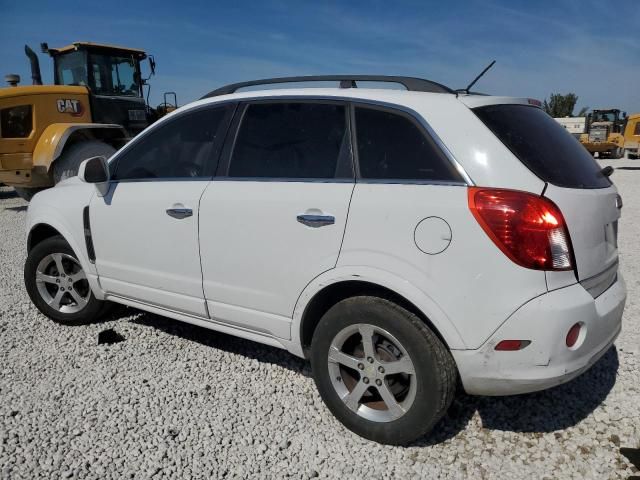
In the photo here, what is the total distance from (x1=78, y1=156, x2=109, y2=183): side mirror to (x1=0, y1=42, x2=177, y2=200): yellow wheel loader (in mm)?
5791

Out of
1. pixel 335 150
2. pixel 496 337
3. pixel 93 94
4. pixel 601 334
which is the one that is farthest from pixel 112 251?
pixel 93 94

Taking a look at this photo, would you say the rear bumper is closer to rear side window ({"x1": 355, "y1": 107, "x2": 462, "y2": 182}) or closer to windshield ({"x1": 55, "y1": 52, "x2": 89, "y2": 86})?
rear side window ({"x1": 355, "y1": 107, "x2": 462, "y2": 182})

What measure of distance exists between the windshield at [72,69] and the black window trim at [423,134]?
28.3 feet

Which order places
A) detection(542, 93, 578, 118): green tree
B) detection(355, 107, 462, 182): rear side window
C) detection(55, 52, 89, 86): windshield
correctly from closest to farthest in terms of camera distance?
1. detection(355, 107, 462, 182): rear side window
2. detection(55, 52, 89, 86): windshield
3. detection(542, 93, 578, 118): green tree

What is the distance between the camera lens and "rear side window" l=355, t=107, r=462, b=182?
7.81ft

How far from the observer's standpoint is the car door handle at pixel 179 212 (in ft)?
10.3

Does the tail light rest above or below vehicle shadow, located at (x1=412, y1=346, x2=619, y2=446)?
above

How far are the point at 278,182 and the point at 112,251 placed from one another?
155 cm

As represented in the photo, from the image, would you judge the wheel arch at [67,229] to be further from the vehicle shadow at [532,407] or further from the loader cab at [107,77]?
the loader cab at [107,77]

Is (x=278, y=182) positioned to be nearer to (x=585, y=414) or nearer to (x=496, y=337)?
(x=496, y=337)

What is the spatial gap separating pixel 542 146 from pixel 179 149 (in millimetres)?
2260

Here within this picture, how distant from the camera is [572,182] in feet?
7.84

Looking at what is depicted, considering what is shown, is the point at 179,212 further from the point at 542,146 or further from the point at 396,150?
the point at 542,146

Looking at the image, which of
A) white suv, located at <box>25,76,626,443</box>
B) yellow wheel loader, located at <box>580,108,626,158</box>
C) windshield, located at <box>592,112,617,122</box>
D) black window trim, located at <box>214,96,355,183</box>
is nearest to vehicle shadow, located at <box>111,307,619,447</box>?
white suv, located at <box>25,76,626,443</box>
